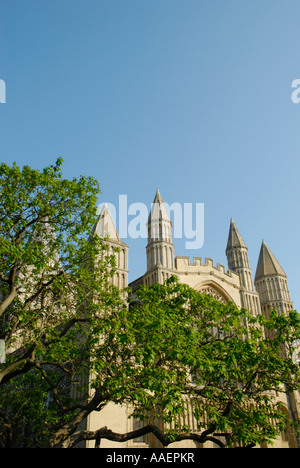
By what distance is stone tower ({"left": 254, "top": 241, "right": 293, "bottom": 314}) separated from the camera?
123 feet

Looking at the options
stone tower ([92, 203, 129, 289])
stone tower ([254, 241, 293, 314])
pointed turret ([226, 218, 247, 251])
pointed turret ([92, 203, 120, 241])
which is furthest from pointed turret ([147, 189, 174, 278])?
stone tower ([254, 241, 293, 314])

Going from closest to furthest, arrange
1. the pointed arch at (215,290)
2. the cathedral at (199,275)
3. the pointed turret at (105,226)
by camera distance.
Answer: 1. the cathedral at (199,275)
2. the pointed turret at (105,226)
3. the pointed arch at (215,290)

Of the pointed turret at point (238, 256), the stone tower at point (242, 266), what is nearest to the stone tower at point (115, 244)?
the stone tower at point (242, 266)

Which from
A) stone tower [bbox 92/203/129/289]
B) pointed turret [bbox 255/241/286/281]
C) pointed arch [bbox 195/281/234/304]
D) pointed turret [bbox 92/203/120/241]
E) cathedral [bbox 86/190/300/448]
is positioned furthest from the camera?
pointed turret [bbox 255/241/286/281]

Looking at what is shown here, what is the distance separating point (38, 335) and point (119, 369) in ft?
8.28

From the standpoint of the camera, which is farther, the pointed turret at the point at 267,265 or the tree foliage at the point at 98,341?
the pointed turret at the point at 267,265

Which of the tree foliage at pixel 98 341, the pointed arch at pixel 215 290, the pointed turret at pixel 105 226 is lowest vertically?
the tree foliage at pixel 98 341

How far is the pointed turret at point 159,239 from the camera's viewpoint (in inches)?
1092

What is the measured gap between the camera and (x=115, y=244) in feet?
83.2

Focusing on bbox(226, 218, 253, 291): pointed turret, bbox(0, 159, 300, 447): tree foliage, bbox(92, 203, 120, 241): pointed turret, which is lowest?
bbox(0, 159, 300, 447): tree foliage

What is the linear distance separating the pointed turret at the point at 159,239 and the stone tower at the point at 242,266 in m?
8.19

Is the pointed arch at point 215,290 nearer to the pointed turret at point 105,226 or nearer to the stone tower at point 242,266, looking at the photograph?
the stone tower at point 242,266

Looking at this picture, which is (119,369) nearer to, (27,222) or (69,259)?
(69,259)

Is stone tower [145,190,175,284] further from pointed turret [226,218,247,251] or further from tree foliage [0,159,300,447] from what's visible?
tree foliage [0,159,300,447]
